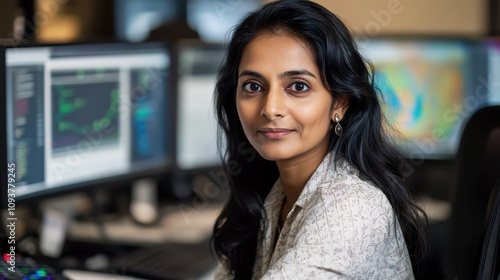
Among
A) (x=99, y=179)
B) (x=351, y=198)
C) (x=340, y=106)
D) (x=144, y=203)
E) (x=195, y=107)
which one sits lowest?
(x=144, y=203)

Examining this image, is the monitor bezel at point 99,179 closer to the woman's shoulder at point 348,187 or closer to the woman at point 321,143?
the woman at point 321,143

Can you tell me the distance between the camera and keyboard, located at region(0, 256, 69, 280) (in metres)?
1.36

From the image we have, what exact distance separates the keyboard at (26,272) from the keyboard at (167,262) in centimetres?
37

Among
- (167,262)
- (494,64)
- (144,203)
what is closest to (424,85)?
(494,64)

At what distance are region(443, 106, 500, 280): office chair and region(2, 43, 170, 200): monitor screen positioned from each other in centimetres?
90

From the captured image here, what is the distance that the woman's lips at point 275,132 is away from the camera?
1.21 metres

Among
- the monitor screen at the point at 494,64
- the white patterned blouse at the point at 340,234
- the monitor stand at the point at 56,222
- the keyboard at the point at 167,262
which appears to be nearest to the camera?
the white patterned blouse at the point at 340,234

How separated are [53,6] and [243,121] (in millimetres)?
2052

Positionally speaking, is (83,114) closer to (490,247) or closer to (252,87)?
(252,87)

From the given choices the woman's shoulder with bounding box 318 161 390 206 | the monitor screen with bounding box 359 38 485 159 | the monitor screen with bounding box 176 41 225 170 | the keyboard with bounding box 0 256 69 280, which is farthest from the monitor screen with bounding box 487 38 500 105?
the keyboard with bounding box 0 256 69 280

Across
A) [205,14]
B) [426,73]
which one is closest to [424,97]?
[426,73]

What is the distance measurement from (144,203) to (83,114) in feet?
2.20

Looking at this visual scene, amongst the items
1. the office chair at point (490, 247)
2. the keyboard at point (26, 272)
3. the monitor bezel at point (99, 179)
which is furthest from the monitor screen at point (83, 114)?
the office chair at point (490, 247)

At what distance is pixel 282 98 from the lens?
3.91 ft
